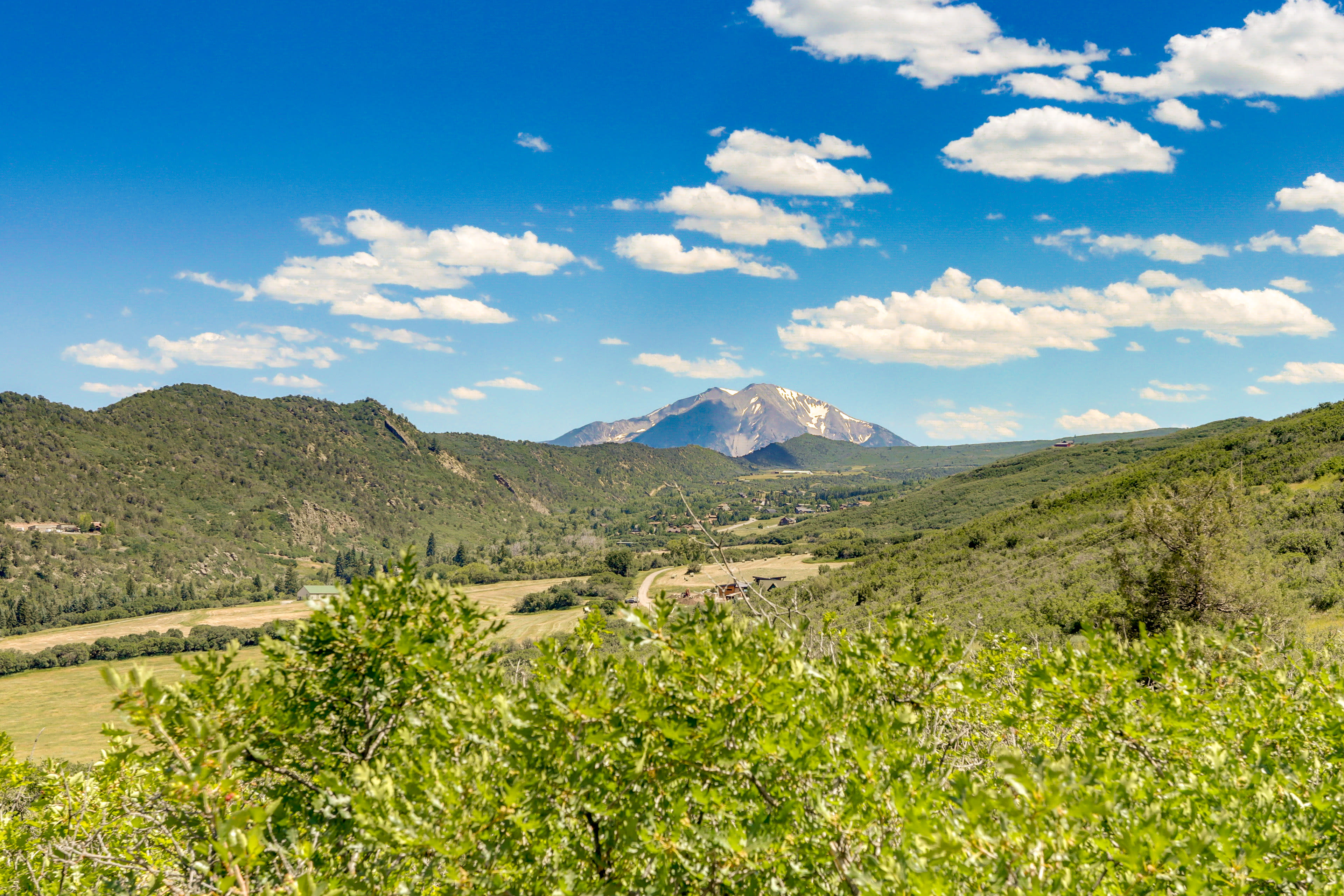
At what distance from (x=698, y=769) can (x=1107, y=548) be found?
119ft

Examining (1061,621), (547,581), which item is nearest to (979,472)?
(547,581)

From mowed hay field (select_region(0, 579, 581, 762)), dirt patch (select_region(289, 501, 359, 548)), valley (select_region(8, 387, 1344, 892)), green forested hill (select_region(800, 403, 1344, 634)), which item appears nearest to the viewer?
valley (select_region(8, 387, 1344, 892))

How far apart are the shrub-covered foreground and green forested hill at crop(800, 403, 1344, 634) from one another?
1.07 meters

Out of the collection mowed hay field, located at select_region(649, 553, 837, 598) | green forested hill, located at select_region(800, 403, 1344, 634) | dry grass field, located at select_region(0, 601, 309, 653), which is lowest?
dry grass field, located at select_region(0, 601, 309, 653)

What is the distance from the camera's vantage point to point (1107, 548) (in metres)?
32.6

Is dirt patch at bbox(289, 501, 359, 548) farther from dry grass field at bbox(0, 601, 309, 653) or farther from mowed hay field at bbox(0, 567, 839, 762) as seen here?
dry grass field at bbox(0, 601, 309, 653)

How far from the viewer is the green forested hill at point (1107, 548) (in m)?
21.6

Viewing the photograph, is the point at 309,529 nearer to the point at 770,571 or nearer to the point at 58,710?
the point at 58,710

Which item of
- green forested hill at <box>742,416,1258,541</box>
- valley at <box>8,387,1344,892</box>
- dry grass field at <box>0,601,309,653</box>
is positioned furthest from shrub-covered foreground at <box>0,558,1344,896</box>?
dry grass field at <box>0,601,309,653</box>

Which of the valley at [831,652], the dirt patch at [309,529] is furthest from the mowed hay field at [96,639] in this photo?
the dirt patch at [309,529]

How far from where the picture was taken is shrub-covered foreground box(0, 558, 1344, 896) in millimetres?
2975

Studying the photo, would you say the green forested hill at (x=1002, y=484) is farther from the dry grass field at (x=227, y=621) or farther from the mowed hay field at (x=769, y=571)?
the dry grass field at (x=227, y=621)

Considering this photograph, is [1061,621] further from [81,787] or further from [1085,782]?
[81,787]

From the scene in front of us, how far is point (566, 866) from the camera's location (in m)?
3.39
